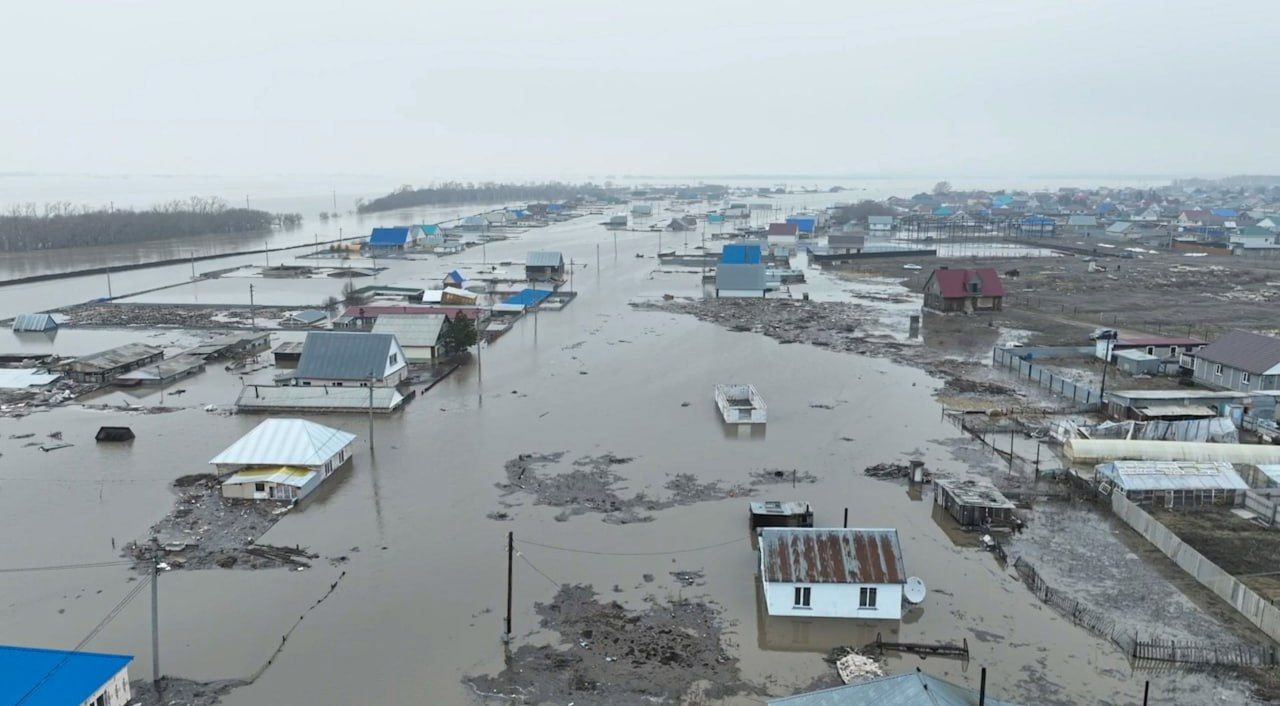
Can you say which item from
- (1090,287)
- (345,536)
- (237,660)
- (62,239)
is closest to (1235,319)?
(1090,287)

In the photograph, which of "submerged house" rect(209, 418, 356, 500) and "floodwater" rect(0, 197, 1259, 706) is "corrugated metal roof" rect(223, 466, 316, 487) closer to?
"submerged house" rect(209, 418, 356, 500)

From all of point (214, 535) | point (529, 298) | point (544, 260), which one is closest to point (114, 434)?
point (214, 535)

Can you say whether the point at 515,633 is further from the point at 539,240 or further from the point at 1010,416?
the point at 539,240

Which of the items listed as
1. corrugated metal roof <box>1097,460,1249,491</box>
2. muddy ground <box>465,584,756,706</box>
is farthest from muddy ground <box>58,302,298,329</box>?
corrugated metal roof <box>1097,460,1249,491</box>

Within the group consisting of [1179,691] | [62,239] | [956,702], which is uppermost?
[62,239]

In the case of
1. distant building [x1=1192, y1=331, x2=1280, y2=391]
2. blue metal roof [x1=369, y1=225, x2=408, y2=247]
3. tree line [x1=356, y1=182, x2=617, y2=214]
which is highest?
tree line [x1=356, y1=182, x2=617, y2=214]

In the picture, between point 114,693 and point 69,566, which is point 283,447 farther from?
point 114,693
